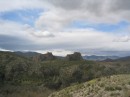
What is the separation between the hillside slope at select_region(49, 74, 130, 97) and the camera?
22.1 metres

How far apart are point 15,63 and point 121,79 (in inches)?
5760

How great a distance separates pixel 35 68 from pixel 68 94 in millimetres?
147607

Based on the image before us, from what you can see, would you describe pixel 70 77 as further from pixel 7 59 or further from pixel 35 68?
pixel 7 59

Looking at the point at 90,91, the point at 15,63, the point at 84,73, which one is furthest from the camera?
the point at 15,63

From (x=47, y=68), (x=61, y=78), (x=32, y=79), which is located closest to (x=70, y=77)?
(x=61, y=78)

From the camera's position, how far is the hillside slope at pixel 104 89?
2211 centimetres

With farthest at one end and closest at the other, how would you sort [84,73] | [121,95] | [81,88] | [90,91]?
[84,73], [81,88], [90,91], [121,95]

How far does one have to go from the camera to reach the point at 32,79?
490 feet

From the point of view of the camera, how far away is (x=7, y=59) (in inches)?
7013

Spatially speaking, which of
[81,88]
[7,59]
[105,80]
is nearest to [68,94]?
[81,88]

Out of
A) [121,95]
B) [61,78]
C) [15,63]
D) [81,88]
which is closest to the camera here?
[121,95]

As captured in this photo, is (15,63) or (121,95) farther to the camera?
(15,63)

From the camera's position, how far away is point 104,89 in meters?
23.1

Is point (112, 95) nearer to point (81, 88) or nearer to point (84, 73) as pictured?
point (81, 88)
